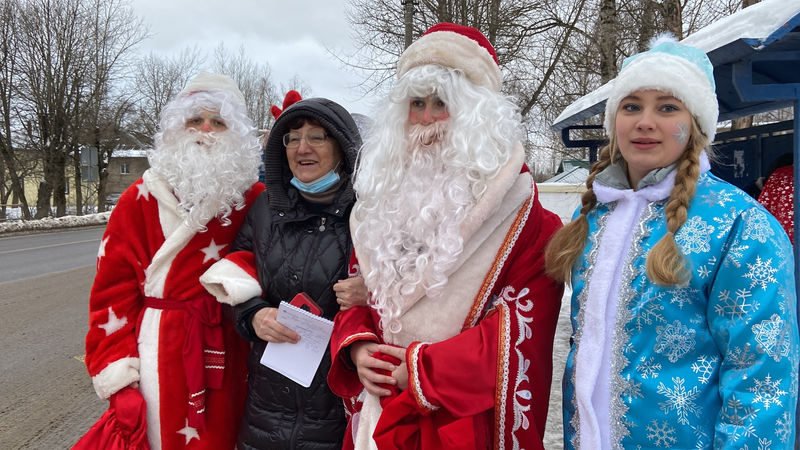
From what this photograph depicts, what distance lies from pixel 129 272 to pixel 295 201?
32.3 inches

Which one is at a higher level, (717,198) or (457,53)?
(457,53)

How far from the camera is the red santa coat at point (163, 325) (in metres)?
2.28

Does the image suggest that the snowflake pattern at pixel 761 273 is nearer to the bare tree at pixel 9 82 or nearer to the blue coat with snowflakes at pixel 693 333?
the blue coat with snowflakes at pixel 693 333

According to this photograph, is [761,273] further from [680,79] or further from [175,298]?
[175,298]

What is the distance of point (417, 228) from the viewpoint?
191 centimetres

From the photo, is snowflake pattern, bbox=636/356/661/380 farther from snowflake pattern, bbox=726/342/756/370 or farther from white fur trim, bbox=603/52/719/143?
white fur trim, bbox=603/52/719/143

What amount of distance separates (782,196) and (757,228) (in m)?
2.25

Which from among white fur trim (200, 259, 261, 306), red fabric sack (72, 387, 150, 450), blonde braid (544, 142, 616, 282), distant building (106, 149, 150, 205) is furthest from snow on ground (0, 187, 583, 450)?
distant building (106, 149, 150, 205)

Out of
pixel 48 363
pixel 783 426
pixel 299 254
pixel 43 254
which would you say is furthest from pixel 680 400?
pixel 43 254

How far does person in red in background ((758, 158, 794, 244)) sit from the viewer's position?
3.17 m

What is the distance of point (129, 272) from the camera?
236 centimetres

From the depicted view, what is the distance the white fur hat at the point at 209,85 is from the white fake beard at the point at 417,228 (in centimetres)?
114

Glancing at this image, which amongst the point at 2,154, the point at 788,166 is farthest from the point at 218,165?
the point at 2,154

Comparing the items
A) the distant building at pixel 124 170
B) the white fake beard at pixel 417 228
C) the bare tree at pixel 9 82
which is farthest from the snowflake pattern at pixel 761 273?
the distant building at pixel 124 170
